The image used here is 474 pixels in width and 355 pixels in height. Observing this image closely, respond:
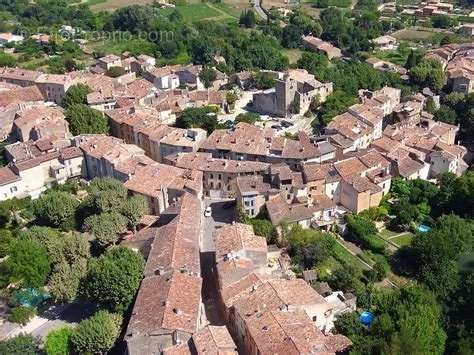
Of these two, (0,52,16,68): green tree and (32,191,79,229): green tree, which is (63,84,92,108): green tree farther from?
(0,52,16,68): green tree

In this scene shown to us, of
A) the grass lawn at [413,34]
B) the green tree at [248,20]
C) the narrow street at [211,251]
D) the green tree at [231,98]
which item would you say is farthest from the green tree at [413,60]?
the narrow street at [211,251]

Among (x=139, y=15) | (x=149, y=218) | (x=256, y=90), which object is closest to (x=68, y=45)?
(x=139, y=15)

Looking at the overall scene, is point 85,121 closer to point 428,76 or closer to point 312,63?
point 312,63

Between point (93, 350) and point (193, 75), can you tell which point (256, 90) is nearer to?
point (193, 75)

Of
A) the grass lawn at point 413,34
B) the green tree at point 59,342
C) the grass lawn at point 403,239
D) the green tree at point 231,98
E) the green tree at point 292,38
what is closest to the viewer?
the green tree at point 59,342

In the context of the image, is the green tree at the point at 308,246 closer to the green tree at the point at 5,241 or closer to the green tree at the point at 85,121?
the green tree at the point at 5,241
